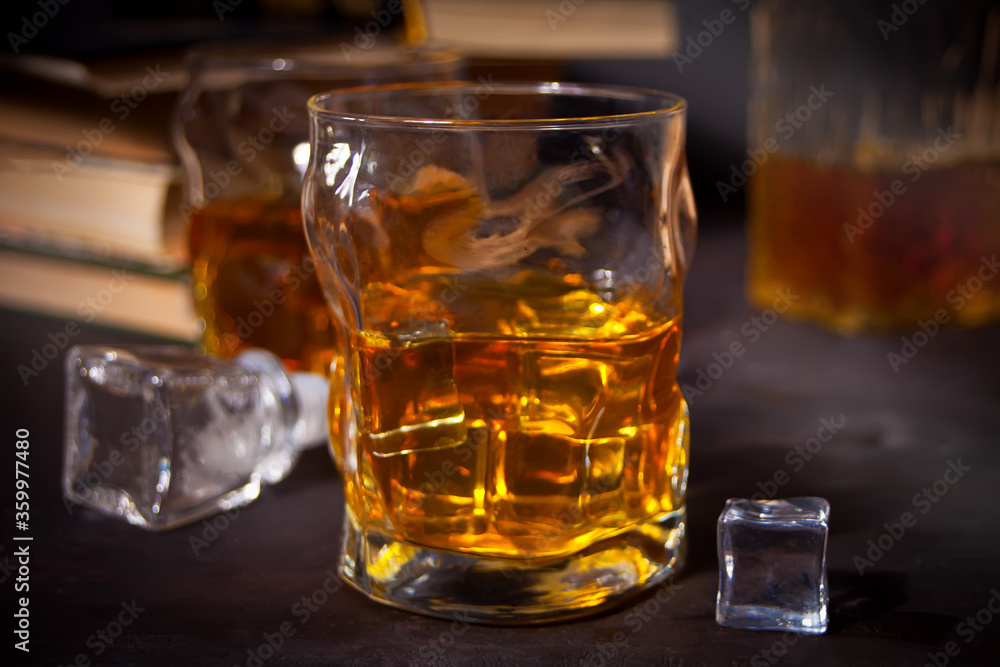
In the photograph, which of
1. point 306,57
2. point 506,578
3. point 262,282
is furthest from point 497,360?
point 306,57

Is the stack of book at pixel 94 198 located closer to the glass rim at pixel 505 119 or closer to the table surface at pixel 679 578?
the table surface at pixel 679 578

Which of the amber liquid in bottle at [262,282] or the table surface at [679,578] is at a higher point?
the amber liquid in bottle at [262,282]

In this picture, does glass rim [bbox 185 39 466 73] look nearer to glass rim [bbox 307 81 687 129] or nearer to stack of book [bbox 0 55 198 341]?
stack of book [bbox 0 55 198 341]

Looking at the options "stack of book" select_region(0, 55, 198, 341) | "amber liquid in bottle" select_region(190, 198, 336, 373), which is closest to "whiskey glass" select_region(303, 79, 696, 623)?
"amber liquid in bottle" select_region(190, 198, 336, 373)

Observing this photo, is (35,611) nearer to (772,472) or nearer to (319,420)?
(319,420)

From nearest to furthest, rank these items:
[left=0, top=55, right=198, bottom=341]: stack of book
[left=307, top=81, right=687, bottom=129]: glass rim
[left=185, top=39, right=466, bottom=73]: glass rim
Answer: [left=307, top=81, right=687, bottom=129]: glass rim
[left=185, top=39, right=466, bottom=73]: glass rim
[left=0, top=55, right=198, bottom=341]: stack of book

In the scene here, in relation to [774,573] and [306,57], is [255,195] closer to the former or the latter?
[306,57]

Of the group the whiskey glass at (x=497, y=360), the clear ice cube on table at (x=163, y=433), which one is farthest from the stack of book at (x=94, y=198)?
the whiskey glass at (x=497, y=360)
